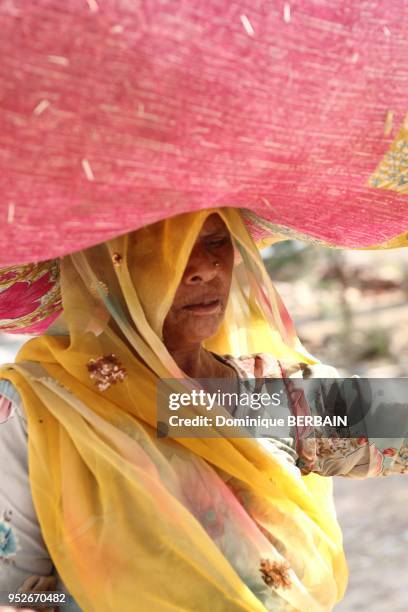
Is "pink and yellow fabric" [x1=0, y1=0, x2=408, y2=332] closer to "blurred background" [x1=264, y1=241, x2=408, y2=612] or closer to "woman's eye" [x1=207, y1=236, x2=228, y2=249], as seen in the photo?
"woman's eye" [x1=207, y1=236, x2=228, y2=249]

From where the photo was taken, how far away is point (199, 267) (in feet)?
5.31

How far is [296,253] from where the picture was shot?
9.48 m

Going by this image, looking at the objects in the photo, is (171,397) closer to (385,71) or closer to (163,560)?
(163,560)

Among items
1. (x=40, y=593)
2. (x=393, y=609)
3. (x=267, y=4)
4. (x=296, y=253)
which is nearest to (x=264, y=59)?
(x=267, y=4)

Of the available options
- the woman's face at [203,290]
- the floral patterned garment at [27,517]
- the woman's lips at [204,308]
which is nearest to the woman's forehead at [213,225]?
the woman's face at [203,290]

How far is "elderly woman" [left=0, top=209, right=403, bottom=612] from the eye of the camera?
1.50 m

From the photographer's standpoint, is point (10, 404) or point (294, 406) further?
point (294, 406)

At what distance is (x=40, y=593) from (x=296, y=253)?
8.07 meters

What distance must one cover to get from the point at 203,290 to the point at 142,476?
32 centimetres

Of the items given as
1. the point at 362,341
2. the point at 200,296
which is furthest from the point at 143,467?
the point at 362,341

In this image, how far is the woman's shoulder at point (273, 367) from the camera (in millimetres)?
1848

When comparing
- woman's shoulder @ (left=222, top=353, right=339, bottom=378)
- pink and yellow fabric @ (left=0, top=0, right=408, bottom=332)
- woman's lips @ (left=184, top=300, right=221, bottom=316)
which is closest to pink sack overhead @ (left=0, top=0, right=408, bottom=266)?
pink and yellow fabric @ (left=0, top=0, right=408, bottom=332)

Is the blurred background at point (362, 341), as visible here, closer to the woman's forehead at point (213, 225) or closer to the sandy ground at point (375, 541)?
the sandy ground at point (375, 541)

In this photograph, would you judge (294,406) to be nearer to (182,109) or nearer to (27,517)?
(27,517)
